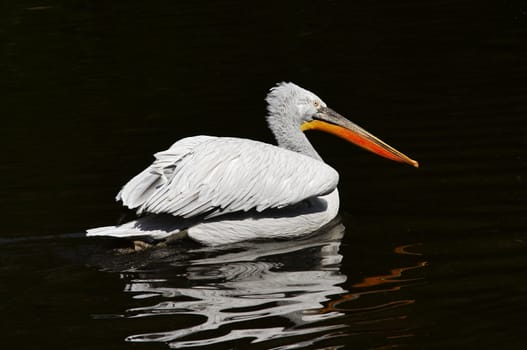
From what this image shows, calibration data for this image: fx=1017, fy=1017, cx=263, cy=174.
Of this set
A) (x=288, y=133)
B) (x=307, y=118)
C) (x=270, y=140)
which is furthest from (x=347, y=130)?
(x=270, y=140)

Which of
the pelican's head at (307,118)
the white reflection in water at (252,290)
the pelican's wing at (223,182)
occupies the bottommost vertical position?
the white reflection in water at (252,290)

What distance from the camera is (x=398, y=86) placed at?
884 cm

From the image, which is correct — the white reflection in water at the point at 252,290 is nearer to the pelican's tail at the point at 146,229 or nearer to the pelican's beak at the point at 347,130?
the pelican's tail at the point at 146,229

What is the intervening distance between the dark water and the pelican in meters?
0.11

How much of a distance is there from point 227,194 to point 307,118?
1.04m

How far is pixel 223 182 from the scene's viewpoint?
18.2 feet

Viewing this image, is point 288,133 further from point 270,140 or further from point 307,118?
point 270,140

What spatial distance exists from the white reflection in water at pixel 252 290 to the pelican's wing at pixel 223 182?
26cm

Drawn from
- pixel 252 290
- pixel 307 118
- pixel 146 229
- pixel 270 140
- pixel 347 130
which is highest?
pixel 307 118

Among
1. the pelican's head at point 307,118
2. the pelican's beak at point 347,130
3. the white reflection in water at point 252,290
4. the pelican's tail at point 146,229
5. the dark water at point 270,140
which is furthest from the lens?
the pelican's beak at point 347,130

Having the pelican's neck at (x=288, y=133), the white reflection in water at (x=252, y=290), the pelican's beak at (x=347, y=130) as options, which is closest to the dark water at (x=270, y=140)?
the white reflection in water at (x=252, y=290)

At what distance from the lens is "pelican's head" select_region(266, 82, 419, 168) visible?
20.4 ft

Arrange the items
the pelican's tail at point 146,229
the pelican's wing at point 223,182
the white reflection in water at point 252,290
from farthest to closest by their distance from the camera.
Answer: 1. the pelican's wing at point 223,182
2. the pelican's tail at point 146,229
3. the white reflection in water at point 252,290

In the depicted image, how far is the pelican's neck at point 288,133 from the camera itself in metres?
6.23
